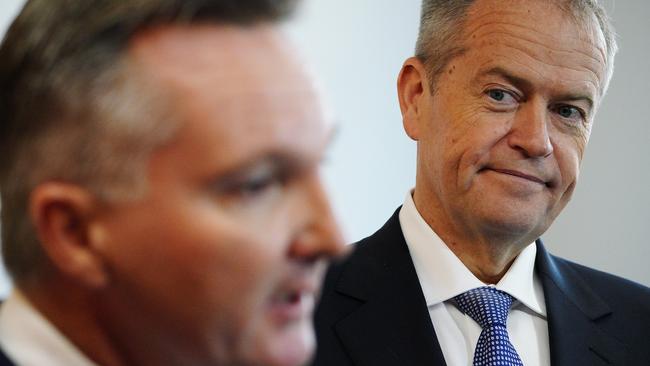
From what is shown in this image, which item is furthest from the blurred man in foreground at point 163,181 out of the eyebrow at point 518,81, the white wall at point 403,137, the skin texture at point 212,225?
the white wall at point 403,137

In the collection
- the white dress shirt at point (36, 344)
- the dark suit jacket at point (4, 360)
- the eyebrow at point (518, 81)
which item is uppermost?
the eyebrow at point (518, 81)

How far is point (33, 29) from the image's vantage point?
776mm

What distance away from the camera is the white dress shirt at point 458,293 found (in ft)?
5.09

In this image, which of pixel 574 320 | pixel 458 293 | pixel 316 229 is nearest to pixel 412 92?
pixel 458 293

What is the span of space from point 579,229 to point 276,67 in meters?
2.44

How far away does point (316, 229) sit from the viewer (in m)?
0.79

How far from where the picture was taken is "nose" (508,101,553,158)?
60.0 inches

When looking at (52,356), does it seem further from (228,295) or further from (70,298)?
(228,295)

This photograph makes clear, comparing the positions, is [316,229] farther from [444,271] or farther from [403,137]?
Answer: [403,137]

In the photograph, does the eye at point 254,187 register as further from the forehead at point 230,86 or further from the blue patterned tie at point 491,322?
the blue patterned tie at point 491,322

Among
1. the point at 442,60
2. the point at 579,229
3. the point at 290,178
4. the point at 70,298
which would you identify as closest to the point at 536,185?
the point at 442,60

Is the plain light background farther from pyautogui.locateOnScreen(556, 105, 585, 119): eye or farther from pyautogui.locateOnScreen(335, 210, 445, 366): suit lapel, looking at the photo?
pyautogui.locateOnScreen(556, 105, 585, 119): eye

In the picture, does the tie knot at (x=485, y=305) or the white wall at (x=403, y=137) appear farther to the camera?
the white wall at (x=403, y=137)

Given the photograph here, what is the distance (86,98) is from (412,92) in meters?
1.05
